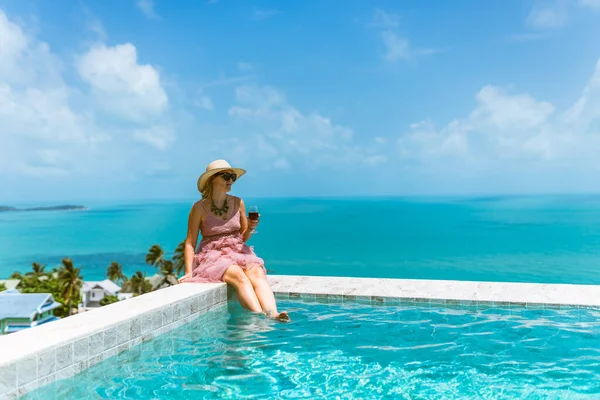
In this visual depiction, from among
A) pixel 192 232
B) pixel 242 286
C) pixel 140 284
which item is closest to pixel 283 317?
pixel 242 286

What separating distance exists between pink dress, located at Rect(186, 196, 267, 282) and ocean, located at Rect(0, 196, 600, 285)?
61.1 metres

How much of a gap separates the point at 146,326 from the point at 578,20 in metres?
78.8

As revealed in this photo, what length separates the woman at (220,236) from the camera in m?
6.28

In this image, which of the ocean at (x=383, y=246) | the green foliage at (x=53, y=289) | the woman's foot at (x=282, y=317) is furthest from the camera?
Answer: the ocean at (x=383, y=246)

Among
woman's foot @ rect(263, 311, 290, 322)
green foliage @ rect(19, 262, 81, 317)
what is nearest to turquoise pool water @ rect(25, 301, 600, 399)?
woman's foot @ rect(263, 311, 290, 322)

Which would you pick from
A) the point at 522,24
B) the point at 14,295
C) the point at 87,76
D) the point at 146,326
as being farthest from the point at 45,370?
the point at 87,76

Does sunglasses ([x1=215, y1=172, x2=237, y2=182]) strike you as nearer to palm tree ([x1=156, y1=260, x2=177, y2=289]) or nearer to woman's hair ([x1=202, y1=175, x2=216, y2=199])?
woman's hair ([x1=202, y1=175, x2=216, y2=199])

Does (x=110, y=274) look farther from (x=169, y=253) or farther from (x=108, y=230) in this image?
(x=108, y=230)

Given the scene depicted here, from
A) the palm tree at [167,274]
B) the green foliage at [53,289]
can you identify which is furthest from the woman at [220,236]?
the green foliage at [53,289]

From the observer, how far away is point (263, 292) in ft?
19.4

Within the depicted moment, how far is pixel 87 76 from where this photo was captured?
453ft

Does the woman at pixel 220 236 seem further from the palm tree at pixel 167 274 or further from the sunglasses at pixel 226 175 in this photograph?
the palm tree at pixel 167 274

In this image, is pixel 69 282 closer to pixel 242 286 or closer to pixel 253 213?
pixel 242 286

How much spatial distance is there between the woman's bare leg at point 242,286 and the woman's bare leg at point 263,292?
1.9 inches
